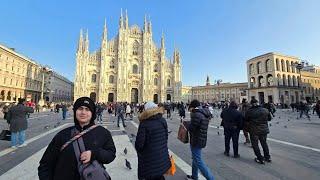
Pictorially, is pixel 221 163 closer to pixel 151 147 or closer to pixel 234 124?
pixel 234 124

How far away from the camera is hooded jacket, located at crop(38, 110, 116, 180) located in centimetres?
197

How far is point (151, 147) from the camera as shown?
299 centimetres

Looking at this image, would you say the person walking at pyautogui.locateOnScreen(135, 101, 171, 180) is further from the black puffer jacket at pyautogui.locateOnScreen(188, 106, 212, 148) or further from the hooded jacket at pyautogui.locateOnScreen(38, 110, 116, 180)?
the black puffer jacket at pyautogui.locateOnScreen(188, 106, 212, 148)

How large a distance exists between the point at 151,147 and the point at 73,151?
1.21 m

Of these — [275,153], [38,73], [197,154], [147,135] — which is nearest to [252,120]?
[275,153]

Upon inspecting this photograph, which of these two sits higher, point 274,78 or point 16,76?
point 16,76

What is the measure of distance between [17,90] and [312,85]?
76048 mm

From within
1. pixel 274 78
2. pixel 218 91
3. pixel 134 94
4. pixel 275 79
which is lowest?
pixel 134 94

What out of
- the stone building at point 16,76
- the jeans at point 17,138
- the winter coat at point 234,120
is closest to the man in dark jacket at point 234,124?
the winter coat at point 234,120

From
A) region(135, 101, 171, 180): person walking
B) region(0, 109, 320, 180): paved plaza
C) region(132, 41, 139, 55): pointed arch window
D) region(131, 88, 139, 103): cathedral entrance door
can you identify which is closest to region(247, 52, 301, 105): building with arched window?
region(131, 88, 139, 103): cathedral entrance door

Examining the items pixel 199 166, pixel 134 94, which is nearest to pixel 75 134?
pixel 199 166

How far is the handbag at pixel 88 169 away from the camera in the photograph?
6.00 feet

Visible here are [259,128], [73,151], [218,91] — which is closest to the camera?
[73,151]

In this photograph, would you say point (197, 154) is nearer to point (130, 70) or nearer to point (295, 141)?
point (295, 141)
